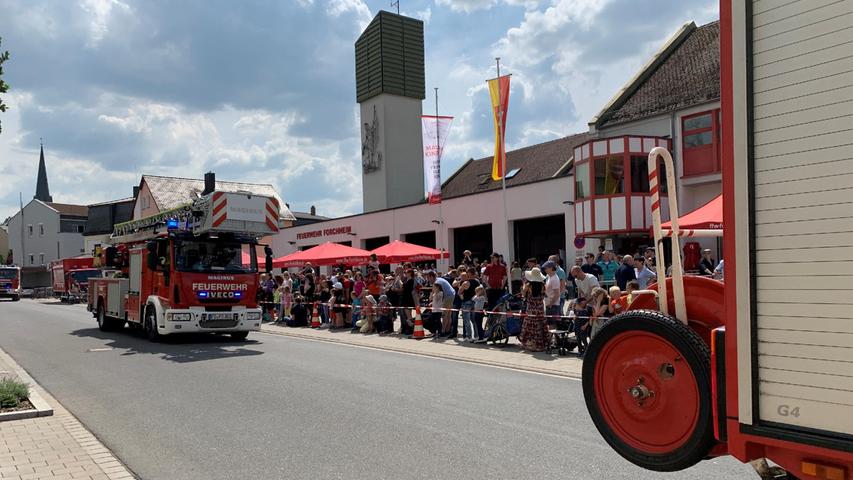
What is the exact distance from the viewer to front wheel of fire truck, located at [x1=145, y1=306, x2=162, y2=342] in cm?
1562

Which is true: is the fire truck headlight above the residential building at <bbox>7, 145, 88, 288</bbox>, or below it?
below

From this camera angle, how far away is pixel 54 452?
620cm

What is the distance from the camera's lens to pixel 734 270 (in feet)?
9.63

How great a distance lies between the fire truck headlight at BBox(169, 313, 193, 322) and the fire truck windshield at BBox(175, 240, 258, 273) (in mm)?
967

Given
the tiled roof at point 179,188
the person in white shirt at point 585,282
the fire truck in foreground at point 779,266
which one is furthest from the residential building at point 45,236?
the fire truck in foreground at point 779,266

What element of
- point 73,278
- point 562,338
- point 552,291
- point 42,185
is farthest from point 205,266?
point 42,185

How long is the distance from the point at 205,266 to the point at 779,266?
13.9 m

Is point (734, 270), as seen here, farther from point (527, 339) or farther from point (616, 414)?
point (527, 339)

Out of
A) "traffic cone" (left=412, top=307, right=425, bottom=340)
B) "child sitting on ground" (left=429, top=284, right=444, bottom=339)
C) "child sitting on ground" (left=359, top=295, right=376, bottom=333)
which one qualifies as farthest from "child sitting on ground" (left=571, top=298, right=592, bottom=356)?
"child sitting on ground" (left=359, top=295, right=376, bottom=333)

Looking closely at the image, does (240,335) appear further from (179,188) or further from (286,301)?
(179,188)

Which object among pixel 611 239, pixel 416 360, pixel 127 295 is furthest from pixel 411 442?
pixel 611 239

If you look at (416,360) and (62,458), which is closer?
(62,458)

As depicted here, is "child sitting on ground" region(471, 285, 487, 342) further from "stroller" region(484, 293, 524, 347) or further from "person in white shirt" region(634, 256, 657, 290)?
"person in white shirt" region(634, 256, 657, 290)

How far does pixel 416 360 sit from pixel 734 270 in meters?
9.61
